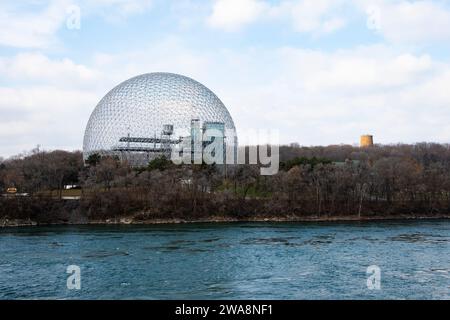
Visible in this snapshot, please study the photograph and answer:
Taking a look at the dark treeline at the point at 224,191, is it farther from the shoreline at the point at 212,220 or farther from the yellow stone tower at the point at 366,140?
the yellow stone tower at the point at 366,140

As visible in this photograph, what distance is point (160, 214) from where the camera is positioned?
52656 mm

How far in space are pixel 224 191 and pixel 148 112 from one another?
21588mm

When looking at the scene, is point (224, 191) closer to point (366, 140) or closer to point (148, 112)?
point (148, 112)

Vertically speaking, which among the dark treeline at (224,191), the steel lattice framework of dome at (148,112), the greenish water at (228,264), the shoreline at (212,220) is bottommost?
the shoreline at (212,220)

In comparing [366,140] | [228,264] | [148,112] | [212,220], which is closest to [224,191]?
[212,220]

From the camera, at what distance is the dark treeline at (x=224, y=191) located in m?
52.9

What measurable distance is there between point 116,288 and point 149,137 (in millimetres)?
53620

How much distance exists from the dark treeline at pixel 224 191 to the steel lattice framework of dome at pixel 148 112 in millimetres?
6730

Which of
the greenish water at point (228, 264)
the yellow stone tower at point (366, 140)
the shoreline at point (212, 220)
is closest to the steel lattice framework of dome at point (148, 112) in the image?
the shoreline at point (212, 220)

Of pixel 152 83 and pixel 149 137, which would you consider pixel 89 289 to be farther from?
pixel 152 83

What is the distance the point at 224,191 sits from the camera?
5744cm

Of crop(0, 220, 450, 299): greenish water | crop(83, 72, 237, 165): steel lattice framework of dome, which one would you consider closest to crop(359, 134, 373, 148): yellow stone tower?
crop(83, 72, 237, 165): steel lattice framework of dome

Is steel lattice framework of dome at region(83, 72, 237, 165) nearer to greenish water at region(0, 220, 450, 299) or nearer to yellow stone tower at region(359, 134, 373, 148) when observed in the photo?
greenish water at region(0, 220, 450, 299)
